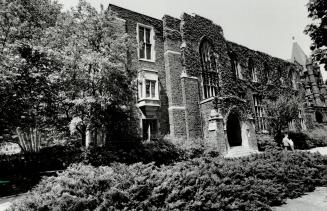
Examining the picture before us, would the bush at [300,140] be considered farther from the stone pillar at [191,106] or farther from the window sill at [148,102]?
the window sill at [148,102]

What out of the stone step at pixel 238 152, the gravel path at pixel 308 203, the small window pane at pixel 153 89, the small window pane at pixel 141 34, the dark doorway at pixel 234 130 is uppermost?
the small window pane at pixel 141 34

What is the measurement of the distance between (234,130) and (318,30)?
13.1 meters

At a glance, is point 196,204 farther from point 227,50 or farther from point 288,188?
point 227,50

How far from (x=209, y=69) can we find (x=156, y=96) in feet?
23.2

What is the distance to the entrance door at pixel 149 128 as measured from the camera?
16578 millimetres

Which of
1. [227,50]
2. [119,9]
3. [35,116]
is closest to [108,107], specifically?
[35,116]

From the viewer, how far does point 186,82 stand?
18.7m

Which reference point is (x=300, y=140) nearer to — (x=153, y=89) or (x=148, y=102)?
(x=153, y=89)

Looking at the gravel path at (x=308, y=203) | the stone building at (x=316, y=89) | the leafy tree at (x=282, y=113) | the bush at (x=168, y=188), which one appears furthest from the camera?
the stone building at (x=316, y=89)

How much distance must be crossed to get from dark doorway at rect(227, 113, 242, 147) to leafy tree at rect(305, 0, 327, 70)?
10411 mm

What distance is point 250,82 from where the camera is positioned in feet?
86.4

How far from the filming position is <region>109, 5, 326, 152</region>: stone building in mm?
16984

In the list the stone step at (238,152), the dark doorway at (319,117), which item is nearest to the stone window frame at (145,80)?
the stone step at (238,152)

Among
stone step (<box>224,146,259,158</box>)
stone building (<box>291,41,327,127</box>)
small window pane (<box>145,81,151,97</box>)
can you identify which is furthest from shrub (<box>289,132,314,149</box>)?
small window pane (<box>145,81,151,97</box>)
